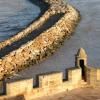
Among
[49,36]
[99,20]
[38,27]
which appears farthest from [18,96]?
[99,20]

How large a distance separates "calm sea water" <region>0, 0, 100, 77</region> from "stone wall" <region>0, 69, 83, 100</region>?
1524cm

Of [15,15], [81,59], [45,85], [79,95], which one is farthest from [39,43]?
[45,85]

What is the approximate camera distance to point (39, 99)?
19.6 meters

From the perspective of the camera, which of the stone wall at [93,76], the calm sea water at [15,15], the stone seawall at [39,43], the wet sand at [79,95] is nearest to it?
the wet sand at [79,95]

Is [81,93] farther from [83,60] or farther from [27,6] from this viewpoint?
[27,6]

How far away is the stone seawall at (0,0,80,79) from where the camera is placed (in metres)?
36.9

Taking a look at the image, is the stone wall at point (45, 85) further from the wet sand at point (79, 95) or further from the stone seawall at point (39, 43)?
the stone seawall at point (39, 43)

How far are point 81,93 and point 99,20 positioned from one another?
35293 mm

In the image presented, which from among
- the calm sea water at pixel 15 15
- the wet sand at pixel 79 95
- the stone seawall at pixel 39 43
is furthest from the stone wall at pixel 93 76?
the calm sea water at pixel 15 15

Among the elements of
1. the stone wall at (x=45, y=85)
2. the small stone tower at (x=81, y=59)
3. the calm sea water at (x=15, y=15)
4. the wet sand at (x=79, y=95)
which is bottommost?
the wet sand at (x=79, y=95)

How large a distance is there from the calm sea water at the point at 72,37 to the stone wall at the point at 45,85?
15244mm

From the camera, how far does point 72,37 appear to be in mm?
47344

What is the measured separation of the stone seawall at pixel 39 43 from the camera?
36.9 meters

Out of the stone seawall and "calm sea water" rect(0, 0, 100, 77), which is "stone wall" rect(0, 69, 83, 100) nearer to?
"calm sea water" rect(0, 0, 100, 77)
